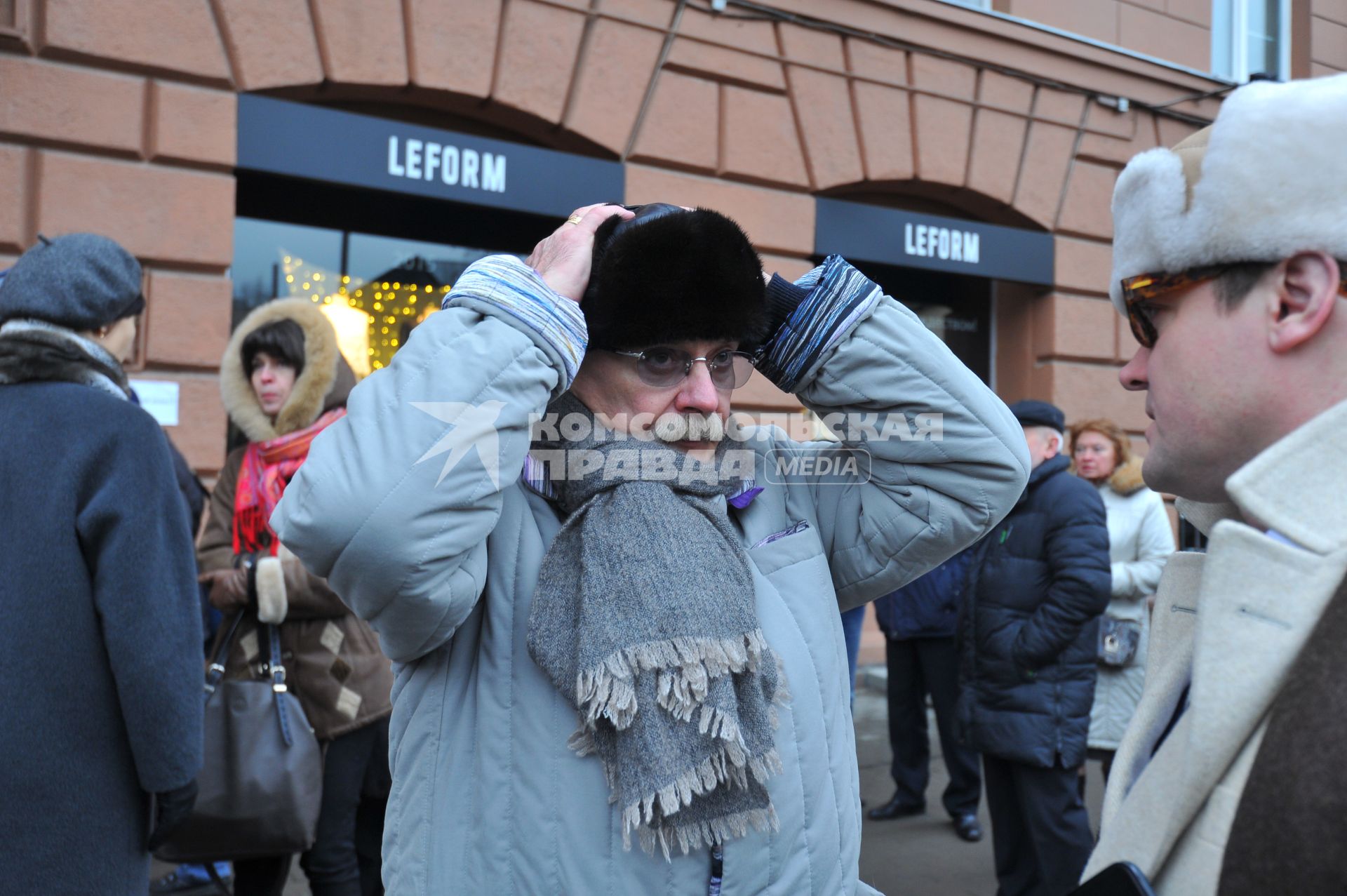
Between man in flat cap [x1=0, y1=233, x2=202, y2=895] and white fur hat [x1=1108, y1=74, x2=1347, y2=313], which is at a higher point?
white fur hat [x1=1108, y1=74, x2=1347, y2=313]

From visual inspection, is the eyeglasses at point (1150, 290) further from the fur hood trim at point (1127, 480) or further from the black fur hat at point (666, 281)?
the fur hood trim at point (1127, 480)

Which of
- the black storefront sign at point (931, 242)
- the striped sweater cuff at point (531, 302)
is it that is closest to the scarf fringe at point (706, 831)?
the striped sweater cuff at point (531, 302)

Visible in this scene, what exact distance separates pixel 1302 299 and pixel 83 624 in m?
2.12

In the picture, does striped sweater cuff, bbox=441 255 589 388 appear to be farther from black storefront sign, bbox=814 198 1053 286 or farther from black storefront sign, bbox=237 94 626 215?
black storefront sign, bbox=814 198 1053 286

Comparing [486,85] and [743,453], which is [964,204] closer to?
[486,85]

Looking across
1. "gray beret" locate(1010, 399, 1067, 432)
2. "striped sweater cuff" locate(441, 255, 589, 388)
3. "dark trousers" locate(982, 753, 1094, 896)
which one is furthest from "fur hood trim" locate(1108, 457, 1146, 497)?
"striped sweater cuff" locate(441, 255, 589, 388)

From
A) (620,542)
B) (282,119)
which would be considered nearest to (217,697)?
(620,542)

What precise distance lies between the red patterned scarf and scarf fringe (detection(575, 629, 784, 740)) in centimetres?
221

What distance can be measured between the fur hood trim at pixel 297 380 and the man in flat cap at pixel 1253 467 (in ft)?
9.43

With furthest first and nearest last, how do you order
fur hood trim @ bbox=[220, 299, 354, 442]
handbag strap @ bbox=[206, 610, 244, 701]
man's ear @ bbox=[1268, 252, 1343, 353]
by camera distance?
fur hood trim @ bbox=[220, 299, 354, 442] → handbag strap @ bbox=[206, 610, 244, 701] → man's ear @ bbox=[1268, 252, 1343, 353]

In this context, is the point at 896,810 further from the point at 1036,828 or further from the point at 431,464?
the point at 431,464

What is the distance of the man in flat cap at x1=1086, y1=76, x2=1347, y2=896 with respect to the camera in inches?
31.0

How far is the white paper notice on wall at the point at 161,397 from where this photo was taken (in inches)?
205

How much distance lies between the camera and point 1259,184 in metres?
0.95
